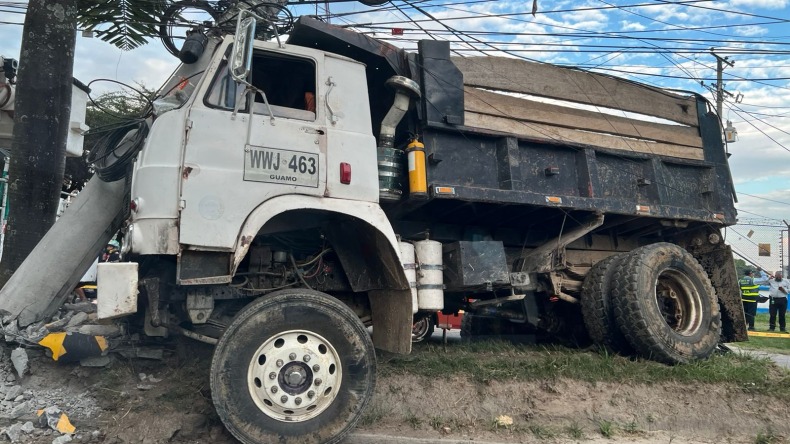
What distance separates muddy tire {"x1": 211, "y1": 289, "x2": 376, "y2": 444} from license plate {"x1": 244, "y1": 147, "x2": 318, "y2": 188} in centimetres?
81

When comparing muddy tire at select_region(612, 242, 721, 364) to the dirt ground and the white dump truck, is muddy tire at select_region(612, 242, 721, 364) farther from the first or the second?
the dirt ground

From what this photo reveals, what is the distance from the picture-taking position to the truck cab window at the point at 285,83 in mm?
4172

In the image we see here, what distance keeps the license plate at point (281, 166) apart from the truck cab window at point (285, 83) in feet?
1.11

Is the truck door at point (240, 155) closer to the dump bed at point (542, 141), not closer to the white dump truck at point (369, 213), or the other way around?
the white dump truck at point (369, 213)

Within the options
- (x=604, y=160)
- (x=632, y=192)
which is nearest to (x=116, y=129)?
(x=604, y=160)

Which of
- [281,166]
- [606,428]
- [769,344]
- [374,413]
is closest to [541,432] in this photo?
[606,428]

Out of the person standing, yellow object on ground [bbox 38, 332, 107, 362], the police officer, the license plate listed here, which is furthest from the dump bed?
the person standing

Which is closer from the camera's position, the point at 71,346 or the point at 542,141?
the point at 71,346

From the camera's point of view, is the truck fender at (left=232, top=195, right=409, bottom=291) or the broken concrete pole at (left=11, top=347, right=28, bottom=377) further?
the broken concrete pole at (left=11, top=347, right=28, bottom=377)

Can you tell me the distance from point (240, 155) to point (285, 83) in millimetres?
975

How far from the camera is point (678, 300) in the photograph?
19.3 feet

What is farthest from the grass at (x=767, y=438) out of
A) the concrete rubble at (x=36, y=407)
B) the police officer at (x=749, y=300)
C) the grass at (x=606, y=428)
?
the police officer at (x=749, y=300)

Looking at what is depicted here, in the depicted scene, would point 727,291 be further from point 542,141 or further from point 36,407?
point 36,407

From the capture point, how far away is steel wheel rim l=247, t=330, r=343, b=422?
3.63 m
